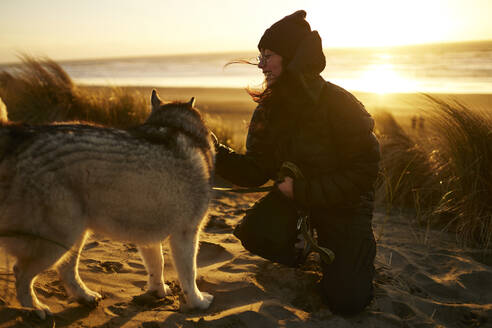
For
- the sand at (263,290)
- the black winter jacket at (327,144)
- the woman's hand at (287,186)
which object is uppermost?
the black winter jacket at (327,144)

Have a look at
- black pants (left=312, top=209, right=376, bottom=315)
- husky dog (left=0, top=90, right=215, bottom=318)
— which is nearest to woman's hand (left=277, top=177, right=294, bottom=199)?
black pants (left=312, top=209, right=376, bottom=315)

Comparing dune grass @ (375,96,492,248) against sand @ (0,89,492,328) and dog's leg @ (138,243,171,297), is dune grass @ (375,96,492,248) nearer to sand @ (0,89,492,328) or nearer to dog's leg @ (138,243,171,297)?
sand @ (0,89,492,328)

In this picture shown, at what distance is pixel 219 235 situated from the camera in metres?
3.97

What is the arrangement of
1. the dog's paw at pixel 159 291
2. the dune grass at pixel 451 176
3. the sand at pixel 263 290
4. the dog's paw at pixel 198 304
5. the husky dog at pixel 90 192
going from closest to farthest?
the husky dog at pixel 90 192 < the sand at pixel 263 290 < the dog's paw at pixel 198 304 < the dog's paw at pixel 159 291 < the dune grass at pixel 451 176

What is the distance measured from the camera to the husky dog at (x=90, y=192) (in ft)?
6.68

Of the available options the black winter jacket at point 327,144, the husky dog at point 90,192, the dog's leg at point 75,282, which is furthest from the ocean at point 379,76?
the dog's leg at point 75,282

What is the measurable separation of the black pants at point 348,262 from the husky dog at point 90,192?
1.07 metres

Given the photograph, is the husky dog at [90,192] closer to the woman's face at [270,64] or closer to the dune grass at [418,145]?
the dune grass at [418,145]

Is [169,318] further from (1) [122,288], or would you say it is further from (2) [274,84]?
(2) [274,84]

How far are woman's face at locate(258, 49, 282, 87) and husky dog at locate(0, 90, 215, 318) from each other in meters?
0.92

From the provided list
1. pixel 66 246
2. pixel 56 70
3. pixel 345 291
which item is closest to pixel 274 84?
pixel 345 291

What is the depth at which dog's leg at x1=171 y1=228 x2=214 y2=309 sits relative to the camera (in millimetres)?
2498

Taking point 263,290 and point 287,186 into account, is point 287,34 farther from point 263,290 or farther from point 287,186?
point 263,290

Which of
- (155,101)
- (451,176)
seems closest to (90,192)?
(155,101)
